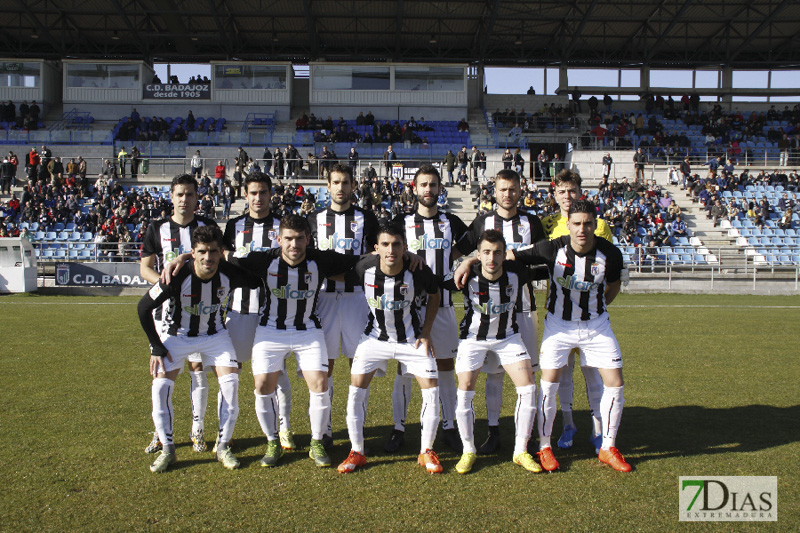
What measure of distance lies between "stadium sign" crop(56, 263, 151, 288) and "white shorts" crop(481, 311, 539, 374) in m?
16.2

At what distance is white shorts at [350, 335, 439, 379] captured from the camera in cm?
470

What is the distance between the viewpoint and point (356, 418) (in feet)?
15.4

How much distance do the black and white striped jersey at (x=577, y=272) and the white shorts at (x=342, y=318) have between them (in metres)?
1.38

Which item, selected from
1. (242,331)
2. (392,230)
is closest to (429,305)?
(392,230)

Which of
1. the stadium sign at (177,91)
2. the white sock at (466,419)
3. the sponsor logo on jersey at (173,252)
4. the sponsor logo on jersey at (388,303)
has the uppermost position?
the stadium sign at (177,91)

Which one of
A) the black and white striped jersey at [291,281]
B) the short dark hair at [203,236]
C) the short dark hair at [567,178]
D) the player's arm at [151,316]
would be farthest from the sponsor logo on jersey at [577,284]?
the player's arm at [151,316]

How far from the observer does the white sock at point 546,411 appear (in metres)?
4.74

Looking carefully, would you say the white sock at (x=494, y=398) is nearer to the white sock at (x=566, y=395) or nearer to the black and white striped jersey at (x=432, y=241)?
the white sock at (x=566, y=395)

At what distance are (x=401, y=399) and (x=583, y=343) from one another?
1.52 metres

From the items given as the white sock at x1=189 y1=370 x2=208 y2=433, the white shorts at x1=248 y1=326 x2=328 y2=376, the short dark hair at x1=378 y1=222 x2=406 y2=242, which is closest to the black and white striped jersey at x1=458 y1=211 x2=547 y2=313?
the short dark hair at x1=378 y1=222 x2=406 y2=242

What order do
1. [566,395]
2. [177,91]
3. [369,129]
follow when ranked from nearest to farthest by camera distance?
[566,395] → [369,129] → [177,91]

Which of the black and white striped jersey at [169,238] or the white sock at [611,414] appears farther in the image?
the black and white striped jersey at [169,238]

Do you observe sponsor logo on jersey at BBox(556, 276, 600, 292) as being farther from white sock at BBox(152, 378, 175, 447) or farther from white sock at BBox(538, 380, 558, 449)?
white sock at BBox(152, 378, 175, 447)

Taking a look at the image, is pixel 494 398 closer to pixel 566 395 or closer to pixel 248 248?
pixel 566 395
